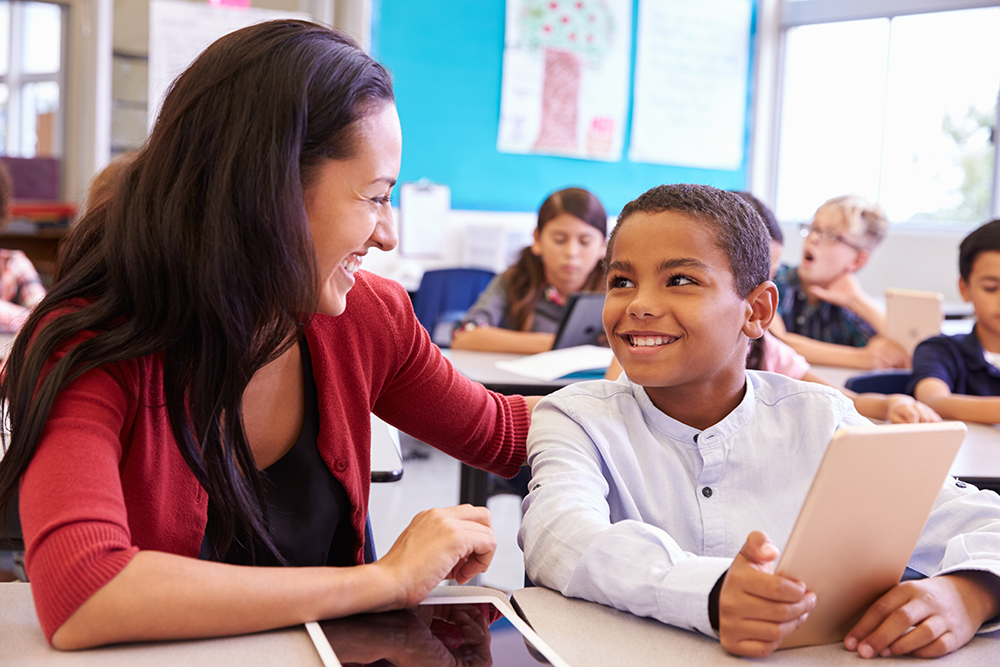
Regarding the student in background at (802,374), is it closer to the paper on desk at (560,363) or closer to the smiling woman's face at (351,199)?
the paper on desk at (560,363)

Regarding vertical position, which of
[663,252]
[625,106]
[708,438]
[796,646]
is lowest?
[796,646]

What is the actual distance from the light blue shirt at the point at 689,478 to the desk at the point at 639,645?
0.05 meters

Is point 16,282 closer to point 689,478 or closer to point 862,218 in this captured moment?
point 689,478

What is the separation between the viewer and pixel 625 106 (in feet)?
16.6

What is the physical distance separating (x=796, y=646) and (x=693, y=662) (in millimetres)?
112

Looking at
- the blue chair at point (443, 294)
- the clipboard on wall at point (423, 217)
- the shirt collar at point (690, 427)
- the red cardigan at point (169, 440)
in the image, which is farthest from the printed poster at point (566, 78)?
the shirt collar at point (690, 427)

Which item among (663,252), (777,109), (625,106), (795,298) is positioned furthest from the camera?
(777,109)

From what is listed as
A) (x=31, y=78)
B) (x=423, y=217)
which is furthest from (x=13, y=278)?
(x=31, y=78)

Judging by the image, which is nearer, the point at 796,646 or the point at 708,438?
the point at 796,646

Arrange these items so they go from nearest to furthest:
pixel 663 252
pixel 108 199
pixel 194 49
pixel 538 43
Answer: pixel 108 199 → pixel 663 252 → pixel 194 49 → pixel 538 43

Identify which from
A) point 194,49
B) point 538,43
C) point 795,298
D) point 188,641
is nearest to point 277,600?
point 188,641

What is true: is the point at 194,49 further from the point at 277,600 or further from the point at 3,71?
the point at 277,600

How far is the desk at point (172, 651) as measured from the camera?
69cm

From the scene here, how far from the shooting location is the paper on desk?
85.6 inches
